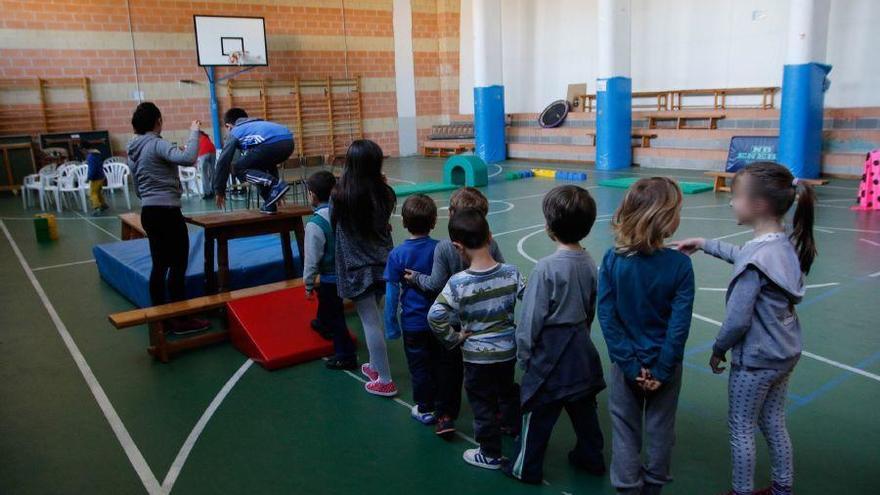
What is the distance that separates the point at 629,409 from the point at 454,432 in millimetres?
1069

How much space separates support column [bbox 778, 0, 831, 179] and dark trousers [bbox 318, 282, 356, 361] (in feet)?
30.7

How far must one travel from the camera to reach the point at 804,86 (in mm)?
10555

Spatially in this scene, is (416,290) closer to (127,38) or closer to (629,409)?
(629,409)

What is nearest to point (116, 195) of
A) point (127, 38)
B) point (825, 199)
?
point (127, 38)

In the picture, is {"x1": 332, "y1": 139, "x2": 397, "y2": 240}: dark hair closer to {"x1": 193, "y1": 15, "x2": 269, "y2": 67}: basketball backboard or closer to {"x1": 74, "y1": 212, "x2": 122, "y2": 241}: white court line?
{"x1": 74, "y1": 212, "x2": 122, "y2": 241}: white court line

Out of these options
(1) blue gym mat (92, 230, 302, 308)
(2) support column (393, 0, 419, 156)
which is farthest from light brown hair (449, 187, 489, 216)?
(2) support column (393, 0, 419, 156)

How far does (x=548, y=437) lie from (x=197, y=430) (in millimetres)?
1884

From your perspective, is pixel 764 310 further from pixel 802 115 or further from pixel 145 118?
pixel 802 115

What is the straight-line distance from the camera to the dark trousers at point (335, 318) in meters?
3.96

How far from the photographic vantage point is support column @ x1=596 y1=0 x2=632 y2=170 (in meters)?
13.5

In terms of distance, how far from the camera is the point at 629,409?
2.43m

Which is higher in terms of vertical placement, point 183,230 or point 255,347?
point 183,230

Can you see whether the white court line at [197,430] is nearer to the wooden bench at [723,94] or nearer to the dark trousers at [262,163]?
the dark trousers at [262,163]

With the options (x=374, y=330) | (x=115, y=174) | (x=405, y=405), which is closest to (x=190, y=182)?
(x=115, y=174)
